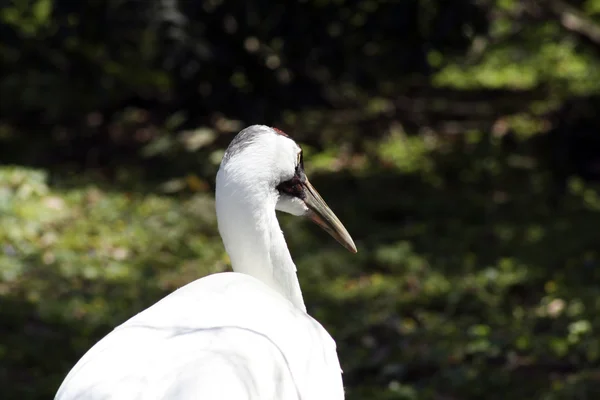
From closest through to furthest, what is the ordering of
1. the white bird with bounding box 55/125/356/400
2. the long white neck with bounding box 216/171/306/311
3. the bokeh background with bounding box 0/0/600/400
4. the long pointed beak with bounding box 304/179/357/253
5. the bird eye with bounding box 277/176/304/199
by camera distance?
the white bird with bounding box 55/125/356/400, the long white neck with bounding box 216/171/306/311, the bird eye with bounding box 277/176/304/199, the long pointed beak with bounding box 304/179/357/253, the bokeh background with bounding box 0/0/600/400

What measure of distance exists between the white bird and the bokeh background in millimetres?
1380

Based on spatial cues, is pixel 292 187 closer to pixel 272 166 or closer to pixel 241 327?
pixel 272 166

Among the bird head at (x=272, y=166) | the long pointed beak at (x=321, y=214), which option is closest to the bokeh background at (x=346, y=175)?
the long pointed beak at (x=321, y=214)

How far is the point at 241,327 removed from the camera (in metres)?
3.61

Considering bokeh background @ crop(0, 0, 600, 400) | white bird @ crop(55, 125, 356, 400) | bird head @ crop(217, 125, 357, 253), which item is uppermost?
bokeh background @ crop(0, 0, 600, 400)

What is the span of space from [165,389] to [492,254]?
13.5 ft

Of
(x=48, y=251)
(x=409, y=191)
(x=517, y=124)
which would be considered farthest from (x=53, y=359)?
(x=517, y=124)

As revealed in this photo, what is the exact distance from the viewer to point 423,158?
8727 mm

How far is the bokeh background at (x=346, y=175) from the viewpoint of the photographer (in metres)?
5.81

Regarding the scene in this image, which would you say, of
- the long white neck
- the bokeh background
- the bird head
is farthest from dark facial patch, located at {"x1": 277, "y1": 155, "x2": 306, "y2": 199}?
the bokeh background

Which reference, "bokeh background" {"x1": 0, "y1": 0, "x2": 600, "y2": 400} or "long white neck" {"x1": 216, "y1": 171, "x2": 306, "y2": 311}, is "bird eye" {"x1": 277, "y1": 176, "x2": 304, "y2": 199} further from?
"bokeh background" {"x1": 0, "y1": 0, "x2": 600, "y2": 400}

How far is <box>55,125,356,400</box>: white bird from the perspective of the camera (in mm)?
3236

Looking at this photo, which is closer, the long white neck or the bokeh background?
the long white neck

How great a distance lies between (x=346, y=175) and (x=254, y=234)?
4435 mm
